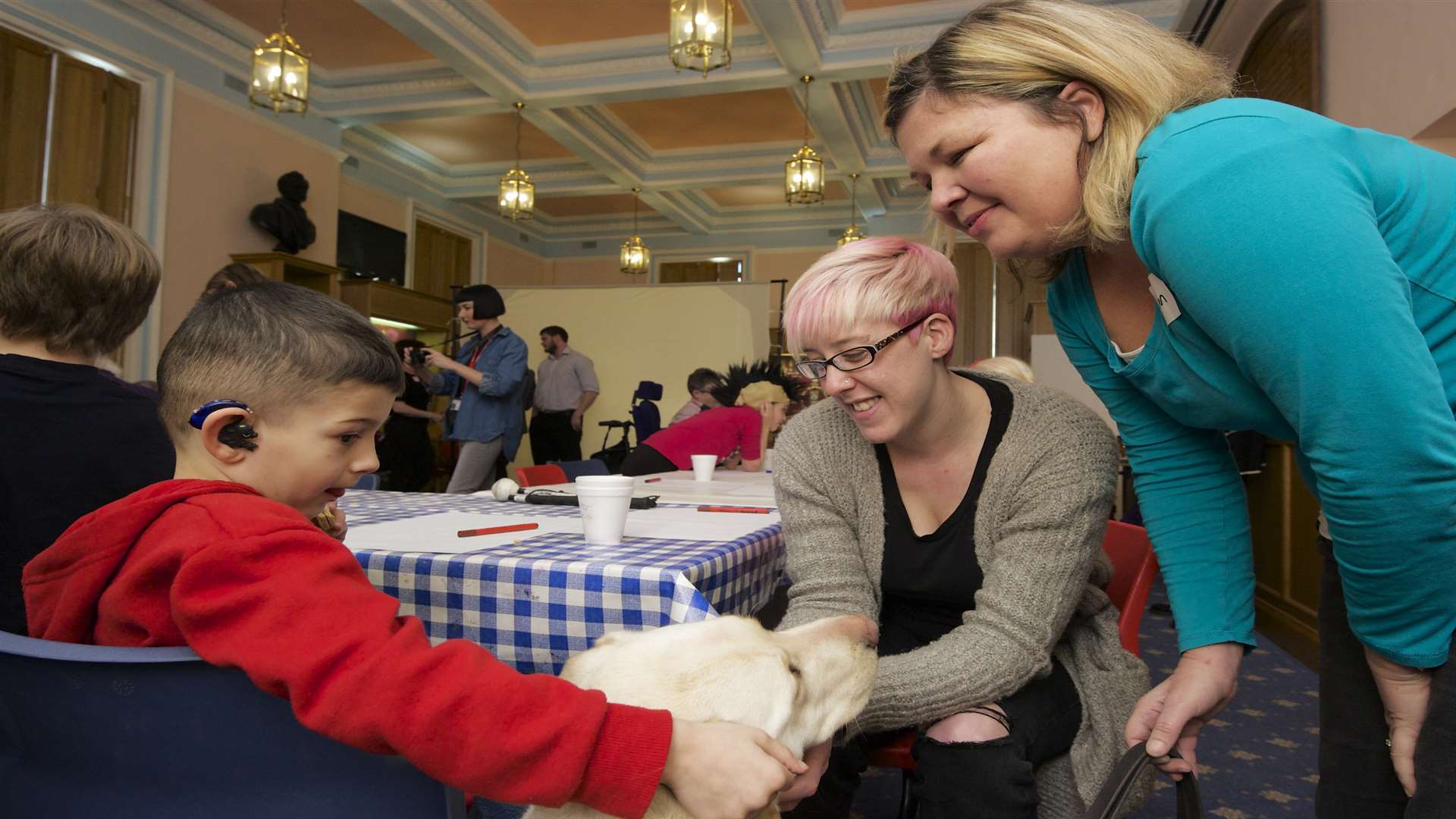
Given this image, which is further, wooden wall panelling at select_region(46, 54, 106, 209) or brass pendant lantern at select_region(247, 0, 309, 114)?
wooden wall panelling at select_region(46, 54, 106, 209)

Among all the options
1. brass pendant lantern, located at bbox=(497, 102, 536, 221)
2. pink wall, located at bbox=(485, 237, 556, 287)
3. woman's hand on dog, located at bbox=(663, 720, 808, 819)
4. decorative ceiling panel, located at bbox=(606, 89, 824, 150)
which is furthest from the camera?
pink wall, located at bbox=(485, 237, 556, 287)

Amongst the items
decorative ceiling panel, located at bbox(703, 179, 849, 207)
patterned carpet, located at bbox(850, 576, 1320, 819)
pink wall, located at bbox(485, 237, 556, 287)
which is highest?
decorative ceiling panel, located at bbox(703, 179, 849, 207)

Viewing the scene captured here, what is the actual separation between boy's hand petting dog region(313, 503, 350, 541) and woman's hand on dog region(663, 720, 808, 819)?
75 cm

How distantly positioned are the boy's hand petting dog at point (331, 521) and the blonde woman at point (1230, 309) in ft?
3.32

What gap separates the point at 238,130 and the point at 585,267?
6478 mm

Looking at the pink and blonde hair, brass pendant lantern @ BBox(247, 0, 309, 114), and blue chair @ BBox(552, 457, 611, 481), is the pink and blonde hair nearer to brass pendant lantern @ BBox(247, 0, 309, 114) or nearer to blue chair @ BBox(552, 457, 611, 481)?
blue chair @ BBox(552, 457, 611, 481)

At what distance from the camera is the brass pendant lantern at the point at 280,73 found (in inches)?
214

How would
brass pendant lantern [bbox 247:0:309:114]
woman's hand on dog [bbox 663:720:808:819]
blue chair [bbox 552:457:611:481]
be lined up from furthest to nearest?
1. brass pendant lantern [bbox 247:0:309:114]
2. blue chair [bbox 552:457:611:481]
3. woman's hand on dog [bbox 663:720:808:819]

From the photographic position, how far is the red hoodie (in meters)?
0.74

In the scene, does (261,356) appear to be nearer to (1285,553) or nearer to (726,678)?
(726,678)

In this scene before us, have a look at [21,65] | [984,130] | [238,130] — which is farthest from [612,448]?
[984,130]

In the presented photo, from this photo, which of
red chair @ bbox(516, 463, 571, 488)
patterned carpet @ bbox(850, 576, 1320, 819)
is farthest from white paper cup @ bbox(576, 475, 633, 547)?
red chair @ bbox(516, 463, 571, 488)

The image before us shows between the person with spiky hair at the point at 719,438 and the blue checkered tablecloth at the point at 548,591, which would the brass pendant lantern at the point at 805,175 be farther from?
the blue checkered tablecloth at the point at 548,591

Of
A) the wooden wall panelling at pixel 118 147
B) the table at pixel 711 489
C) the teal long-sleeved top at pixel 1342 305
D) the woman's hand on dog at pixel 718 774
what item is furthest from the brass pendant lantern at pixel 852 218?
the woman's hand on dog at pixel 718 774
